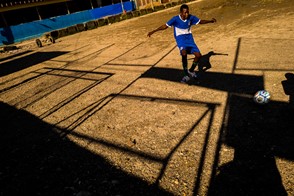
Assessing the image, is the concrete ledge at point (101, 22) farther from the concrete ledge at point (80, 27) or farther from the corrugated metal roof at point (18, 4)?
the corrugated metal roof at point (18, 4)

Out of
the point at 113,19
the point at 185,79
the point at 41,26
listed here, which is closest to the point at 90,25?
the point at 113,19

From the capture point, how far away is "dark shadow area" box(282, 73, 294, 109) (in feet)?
16.3

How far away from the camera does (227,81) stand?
6395mm

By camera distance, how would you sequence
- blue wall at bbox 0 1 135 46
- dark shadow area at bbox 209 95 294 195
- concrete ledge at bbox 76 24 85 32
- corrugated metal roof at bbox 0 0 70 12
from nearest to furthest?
dark shadow area at bbox 209 95 294 195 → concrete ledge at bbox 76 24 85 32 → corrugated metal roof at bbox 0 0 70 12 → blue wall at bbox 0 1 135 46

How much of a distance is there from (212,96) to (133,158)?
2.64 metres

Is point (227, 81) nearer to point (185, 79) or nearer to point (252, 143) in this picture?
point (185, 79)

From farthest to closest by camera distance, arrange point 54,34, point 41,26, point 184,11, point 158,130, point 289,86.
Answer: point 41,26 < point 54,34 < point 184,11 < point 289,86 < point 158,130

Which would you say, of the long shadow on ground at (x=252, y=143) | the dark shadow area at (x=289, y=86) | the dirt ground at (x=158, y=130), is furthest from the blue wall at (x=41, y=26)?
the dark shadow area at (x=289, y=86)

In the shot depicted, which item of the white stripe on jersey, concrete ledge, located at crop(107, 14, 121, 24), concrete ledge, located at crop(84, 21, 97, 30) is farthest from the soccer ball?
concrete ledge, located at crop(107, 14, 121, 24)

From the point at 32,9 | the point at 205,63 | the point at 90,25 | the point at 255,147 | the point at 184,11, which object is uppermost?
the point at 32,9

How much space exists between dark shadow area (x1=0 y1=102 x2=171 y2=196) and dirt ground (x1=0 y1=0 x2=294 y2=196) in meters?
0.02

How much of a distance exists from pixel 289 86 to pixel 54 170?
17.7ft

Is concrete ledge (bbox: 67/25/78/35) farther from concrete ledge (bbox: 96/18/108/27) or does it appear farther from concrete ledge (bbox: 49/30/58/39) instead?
concrete ledge (bbox: 96/18/108/27)

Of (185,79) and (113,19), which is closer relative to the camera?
(185,79)
